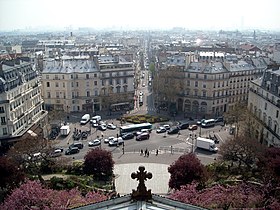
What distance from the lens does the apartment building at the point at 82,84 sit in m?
87.0

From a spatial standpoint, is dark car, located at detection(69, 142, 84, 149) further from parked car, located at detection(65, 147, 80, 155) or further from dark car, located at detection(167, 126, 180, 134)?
dark car, located at detection(167, 126, 180, 134)

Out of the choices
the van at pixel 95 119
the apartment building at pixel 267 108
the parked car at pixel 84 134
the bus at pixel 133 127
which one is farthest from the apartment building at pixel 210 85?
the parked car at pixel 84 134

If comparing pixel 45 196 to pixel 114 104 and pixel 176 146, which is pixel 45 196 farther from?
pixel 114 104

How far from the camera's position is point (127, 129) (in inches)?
2854

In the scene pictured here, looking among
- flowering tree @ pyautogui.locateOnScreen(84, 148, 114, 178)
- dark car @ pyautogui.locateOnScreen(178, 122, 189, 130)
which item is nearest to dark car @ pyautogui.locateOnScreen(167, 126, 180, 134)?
dark car @ pyautogui.locateOnScreen(178, 122, 189, 130)

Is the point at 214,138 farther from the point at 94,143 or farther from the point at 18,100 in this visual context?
the point at 18,100

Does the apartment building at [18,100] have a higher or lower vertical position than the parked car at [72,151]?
higher

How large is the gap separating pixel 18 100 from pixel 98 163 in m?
24.3

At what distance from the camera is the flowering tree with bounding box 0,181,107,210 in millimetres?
35619

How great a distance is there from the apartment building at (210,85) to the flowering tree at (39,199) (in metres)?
53.2

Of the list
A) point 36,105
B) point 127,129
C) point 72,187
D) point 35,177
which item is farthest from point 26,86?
point 72,187

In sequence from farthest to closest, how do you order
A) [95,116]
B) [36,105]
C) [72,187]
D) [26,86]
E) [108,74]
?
[108,74] → [95,116] → [36,105] → [26,86] → [72,187]

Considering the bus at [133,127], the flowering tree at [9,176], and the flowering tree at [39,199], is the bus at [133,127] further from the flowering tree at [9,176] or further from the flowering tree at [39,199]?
the flowering tree at [39,199]

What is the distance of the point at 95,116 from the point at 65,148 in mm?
19423
